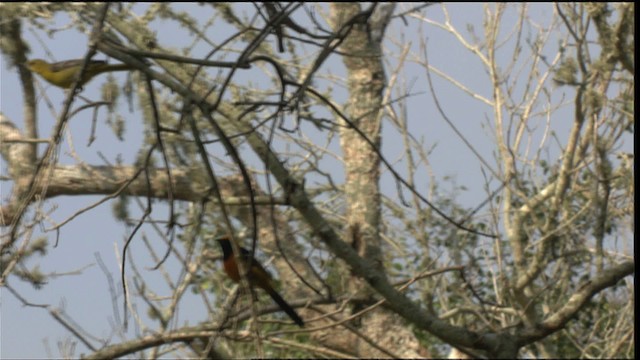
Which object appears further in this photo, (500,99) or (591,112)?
(500,99)

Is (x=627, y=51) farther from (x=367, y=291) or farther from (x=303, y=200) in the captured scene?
(x=303, y=200)

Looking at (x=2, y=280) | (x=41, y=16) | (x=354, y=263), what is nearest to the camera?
(x=2, y=280)

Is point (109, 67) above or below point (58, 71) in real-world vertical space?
below

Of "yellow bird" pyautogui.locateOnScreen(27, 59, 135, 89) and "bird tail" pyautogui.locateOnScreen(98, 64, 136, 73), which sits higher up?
"yellow bird" pyautogui.locateOnScreen(27, 59, 135, 89)

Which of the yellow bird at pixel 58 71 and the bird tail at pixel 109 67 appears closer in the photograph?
the bird tail at pixel 109 67

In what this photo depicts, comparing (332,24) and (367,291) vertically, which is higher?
(332,24)

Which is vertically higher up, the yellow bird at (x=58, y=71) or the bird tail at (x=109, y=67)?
the yellow bird at (x=58, y=71)

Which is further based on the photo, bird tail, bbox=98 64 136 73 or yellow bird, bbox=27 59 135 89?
yellow bird, bbox=27 59 135 89

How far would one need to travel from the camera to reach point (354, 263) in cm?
389

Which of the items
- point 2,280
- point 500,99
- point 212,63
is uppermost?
point 500,99

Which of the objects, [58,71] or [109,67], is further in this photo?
[58,71]

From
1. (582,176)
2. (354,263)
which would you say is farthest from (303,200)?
(582,176)

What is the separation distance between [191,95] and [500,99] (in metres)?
6.08

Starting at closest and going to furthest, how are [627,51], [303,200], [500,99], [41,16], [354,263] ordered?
1. [303,200]
2. [354,263]
3. [627,51]
4. [41,16]
5. [500,99]
